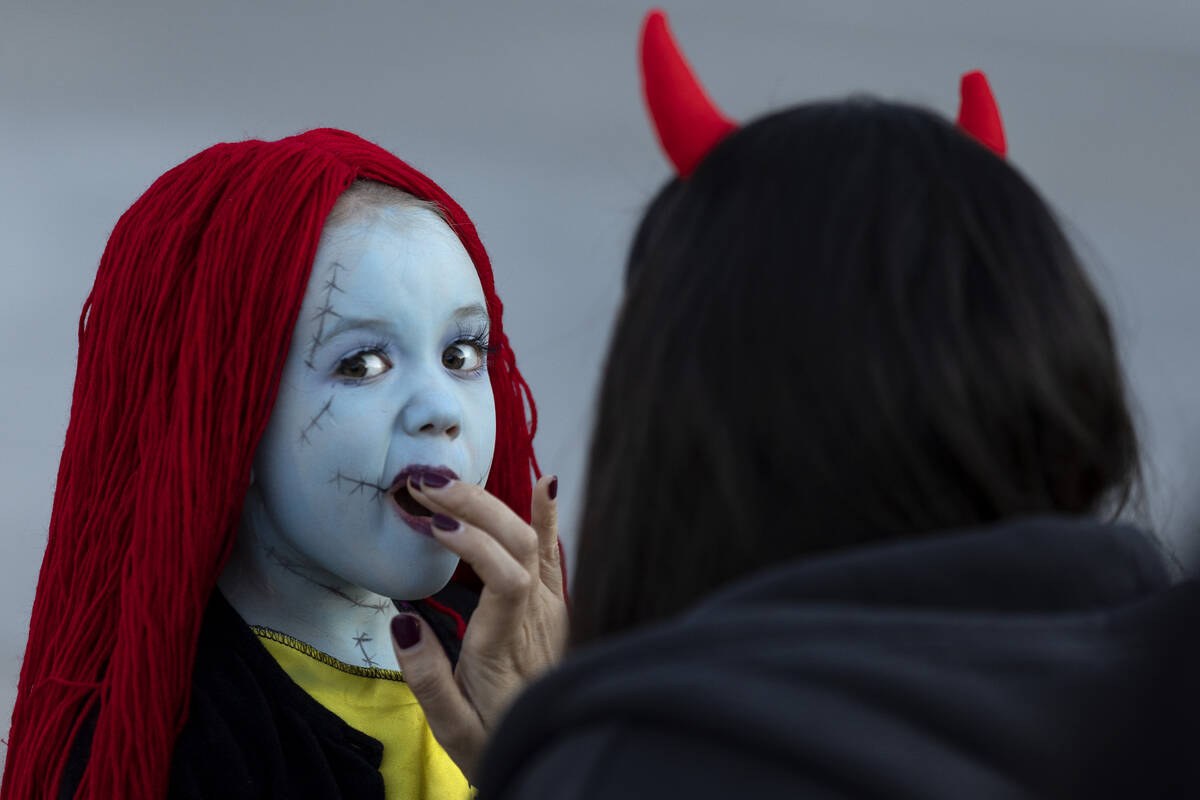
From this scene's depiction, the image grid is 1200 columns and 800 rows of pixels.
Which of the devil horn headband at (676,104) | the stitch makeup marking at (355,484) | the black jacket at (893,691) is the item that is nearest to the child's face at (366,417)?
the stitch makeup marking at (355,484)

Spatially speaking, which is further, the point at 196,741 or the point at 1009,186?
the point at 196,741

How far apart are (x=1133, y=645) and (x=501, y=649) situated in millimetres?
660

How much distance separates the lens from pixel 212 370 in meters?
1.10

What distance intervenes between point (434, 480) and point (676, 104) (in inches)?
18.3

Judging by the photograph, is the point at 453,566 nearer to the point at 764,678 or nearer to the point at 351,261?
the point at 351,261

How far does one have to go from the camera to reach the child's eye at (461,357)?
1175mm

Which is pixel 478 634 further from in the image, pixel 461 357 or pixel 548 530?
pixel 461 357

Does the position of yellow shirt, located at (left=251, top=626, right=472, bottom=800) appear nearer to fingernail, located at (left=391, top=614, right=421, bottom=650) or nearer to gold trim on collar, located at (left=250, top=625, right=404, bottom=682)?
gold trim on collar, located at (left=250, top=625, right=404, bottom=682)

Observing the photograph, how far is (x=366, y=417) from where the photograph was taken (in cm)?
109

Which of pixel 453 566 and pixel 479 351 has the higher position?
pixel 479 351

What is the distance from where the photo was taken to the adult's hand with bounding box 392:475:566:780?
1053 mm

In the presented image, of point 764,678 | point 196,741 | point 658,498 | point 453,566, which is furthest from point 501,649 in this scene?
point 764,678

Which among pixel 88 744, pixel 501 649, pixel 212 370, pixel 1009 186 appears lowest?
pixel 88 744

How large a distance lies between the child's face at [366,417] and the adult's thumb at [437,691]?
70mm
